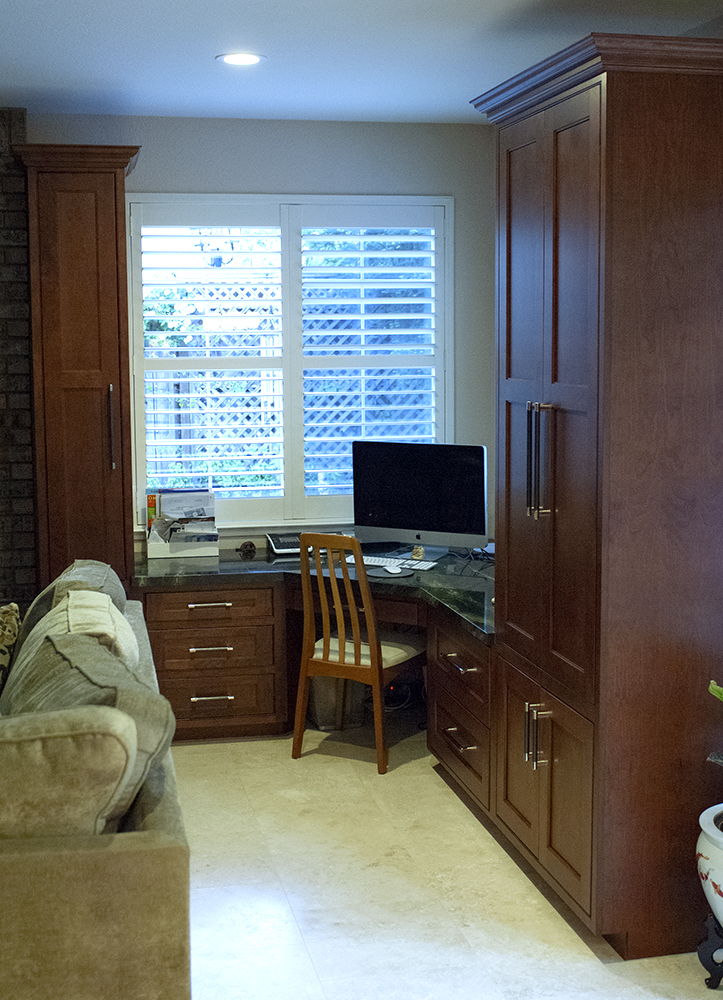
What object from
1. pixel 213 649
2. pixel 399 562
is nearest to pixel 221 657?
pixel 213 649

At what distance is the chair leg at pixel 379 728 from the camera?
160 inches

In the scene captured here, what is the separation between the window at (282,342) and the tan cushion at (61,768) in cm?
302

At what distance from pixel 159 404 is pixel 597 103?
8.76 ft

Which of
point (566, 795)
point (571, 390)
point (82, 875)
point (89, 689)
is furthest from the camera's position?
point (566, 795)

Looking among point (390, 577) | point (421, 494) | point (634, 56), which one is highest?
point (634, 56)

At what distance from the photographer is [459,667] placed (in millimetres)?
3807

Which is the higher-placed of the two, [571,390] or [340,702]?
[571,390]

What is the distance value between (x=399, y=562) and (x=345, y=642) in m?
0.51

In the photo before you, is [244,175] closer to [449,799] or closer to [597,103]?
[597,103]

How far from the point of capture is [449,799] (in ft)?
12.7

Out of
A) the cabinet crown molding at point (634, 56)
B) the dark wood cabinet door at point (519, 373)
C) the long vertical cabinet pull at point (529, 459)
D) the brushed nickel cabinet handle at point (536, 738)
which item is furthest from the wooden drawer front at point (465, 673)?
the cabinet crown molding at point (634, 56)

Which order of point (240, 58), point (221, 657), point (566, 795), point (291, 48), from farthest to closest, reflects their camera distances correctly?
1. point (221, 657)
2. point (240, 58)
3. point (291, 48)
4. point (566, 795)

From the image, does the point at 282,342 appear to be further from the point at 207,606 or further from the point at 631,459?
the point at 631,459

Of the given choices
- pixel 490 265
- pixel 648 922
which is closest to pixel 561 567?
pixel 648 922
